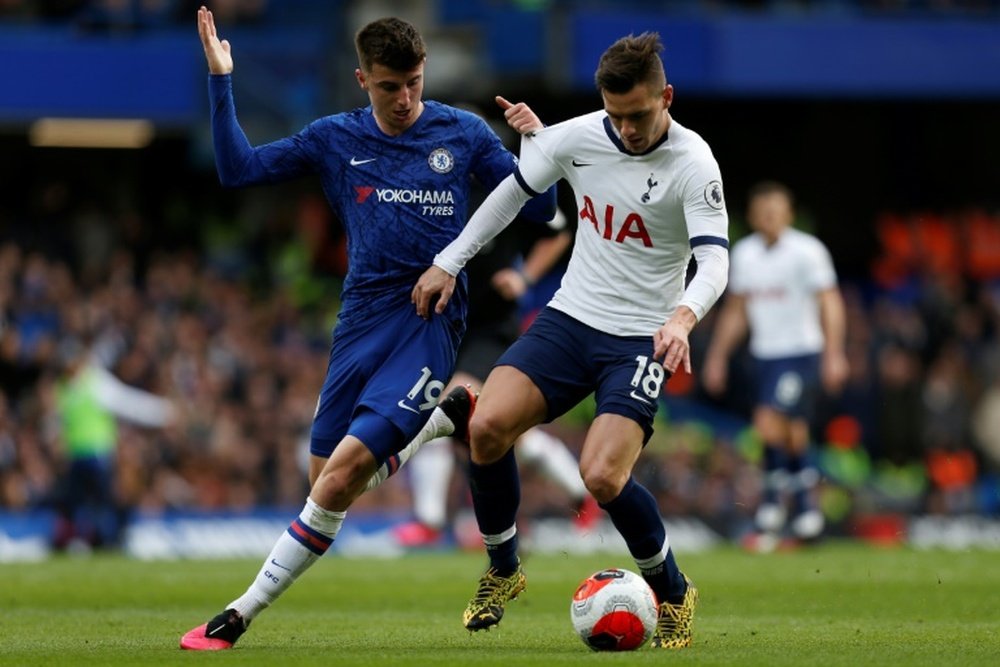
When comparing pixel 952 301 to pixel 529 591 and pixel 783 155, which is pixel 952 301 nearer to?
pixel 783 155

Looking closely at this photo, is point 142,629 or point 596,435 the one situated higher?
point 596,435

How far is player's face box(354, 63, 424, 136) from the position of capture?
8094 millimetres

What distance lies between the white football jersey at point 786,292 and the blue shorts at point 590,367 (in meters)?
7.25

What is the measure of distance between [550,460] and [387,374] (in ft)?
17.5

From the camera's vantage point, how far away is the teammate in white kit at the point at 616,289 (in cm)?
784

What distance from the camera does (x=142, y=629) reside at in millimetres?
9031

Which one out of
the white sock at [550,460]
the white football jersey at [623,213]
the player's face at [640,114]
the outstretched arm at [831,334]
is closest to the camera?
the player's face at [640,114]

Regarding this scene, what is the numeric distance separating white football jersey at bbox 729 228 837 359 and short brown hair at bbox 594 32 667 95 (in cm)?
765

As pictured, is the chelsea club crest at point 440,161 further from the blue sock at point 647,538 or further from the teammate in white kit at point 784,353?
the teammate in white kit at point 784,353

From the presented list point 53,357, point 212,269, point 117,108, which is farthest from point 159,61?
point 53,357

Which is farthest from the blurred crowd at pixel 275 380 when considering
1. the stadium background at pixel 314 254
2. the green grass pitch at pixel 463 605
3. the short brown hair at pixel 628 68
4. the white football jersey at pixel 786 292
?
the short brown hair at pixel 628 68

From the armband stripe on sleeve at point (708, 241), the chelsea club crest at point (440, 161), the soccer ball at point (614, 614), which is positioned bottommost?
the soccer ball at point (614, 614)

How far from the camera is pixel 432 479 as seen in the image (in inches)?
604

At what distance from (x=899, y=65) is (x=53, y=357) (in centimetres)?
1169
